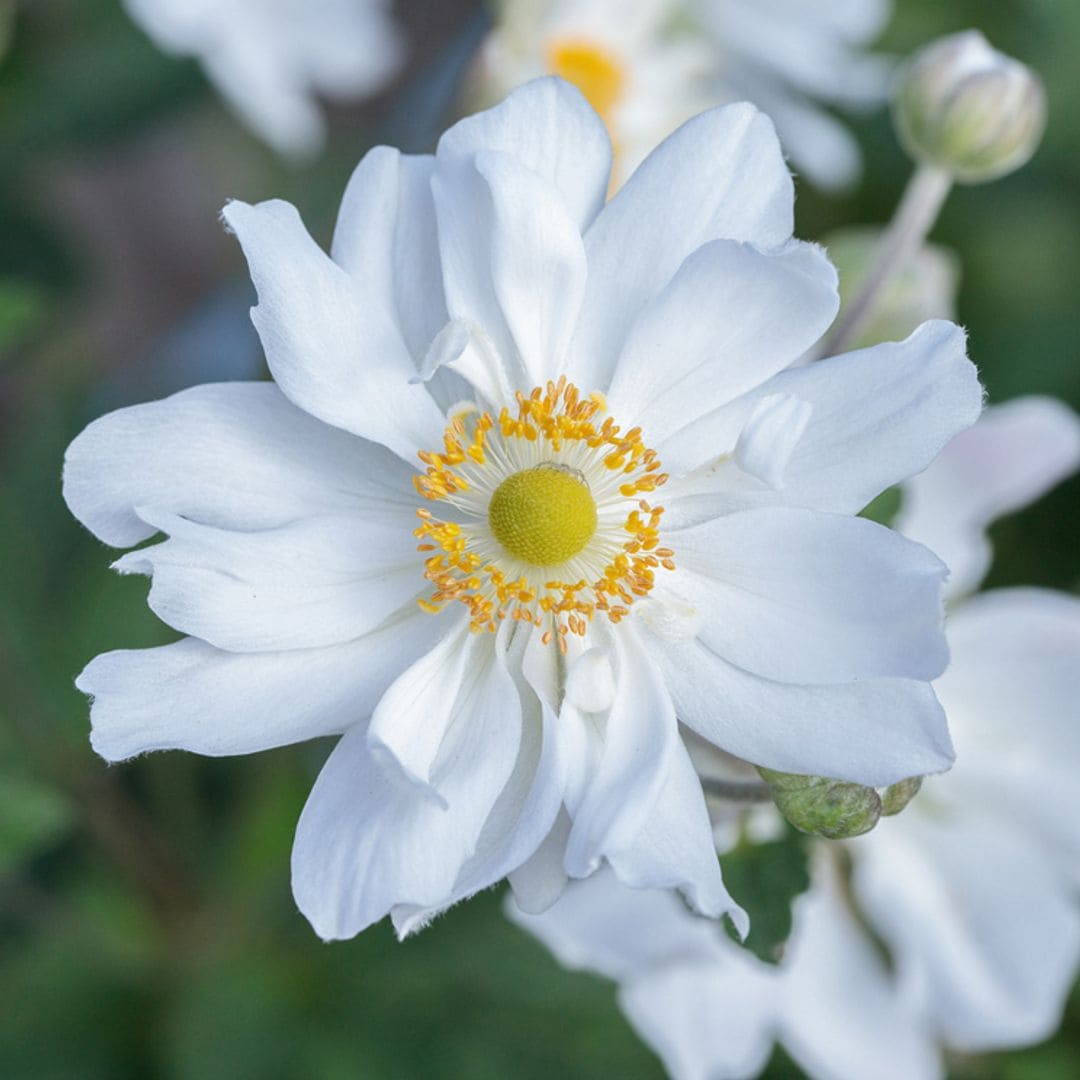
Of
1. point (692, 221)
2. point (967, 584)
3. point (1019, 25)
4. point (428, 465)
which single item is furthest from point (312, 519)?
point (1019, 25)

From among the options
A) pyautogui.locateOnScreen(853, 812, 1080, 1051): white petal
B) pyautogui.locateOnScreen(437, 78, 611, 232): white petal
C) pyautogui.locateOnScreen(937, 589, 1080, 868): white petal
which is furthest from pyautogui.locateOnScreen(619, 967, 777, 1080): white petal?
pyautogui.locateOnScreen(437, 78, 611, 232): white petal

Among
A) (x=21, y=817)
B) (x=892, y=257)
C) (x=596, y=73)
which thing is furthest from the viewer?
(x=596, y=73)

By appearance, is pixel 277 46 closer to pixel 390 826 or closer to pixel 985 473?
pixel 985 473

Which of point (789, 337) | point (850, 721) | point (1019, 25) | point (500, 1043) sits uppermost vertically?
point (789, 337)

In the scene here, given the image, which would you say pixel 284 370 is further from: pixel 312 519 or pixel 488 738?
pixel 488 738

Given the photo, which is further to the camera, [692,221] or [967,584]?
[967,584]

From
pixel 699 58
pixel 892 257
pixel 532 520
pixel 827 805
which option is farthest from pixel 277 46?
pixel 827 805
